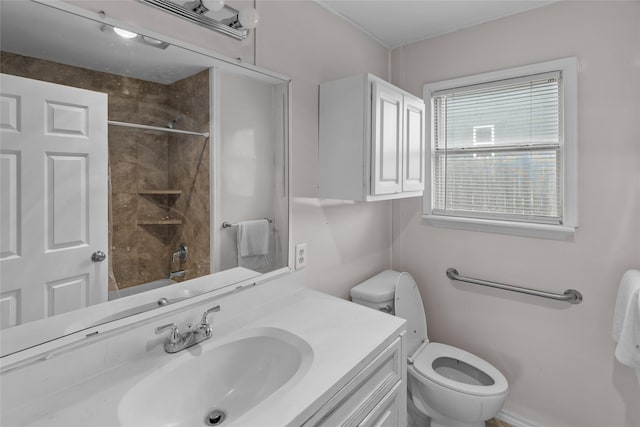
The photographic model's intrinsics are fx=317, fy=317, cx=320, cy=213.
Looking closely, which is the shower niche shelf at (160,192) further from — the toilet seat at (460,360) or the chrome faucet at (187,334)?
the toilet seat at (460,360)

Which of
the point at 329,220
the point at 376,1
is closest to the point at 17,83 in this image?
the point at 329,220

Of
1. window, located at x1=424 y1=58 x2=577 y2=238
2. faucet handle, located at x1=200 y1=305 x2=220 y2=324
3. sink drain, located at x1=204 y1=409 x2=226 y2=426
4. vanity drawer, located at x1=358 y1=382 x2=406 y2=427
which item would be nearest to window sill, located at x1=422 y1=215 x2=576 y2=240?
window, located at x1=424 y1=58 x2=577 y2=238

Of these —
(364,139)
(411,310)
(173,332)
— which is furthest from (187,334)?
(411,310)

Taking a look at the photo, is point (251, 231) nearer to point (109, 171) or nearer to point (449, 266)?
point (109, 171)

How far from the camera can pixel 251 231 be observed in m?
1.33

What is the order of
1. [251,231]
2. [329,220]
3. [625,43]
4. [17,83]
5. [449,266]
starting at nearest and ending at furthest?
1. [17,83]
2. [251,231]
3. [625,43]
4. [329,220]
5. [449,266]

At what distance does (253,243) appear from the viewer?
1.33 m

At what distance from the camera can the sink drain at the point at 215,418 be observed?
35.7 inches

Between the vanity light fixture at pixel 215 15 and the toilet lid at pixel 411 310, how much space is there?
1.46 metres

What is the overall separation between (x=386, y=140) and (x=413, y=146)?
0.93 feet

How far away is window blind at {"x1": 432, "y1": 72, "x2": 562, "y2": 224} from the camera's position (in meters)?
1.67

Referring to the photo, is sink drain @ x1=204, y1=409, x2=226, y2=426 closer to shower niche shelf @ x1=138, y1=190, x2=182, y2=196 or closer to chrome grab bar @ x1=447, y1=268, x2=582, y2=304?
shower niche shelf @ x1=138, y1=190, x2=182, y2=196

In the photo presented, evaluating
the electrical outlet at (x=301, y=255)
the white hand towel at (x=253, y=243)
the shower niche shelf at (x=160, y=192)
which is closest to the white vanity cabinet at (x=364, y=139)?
the electrical outlet at (x=301, y=255)

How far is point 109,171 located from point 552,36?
2.08 meters
